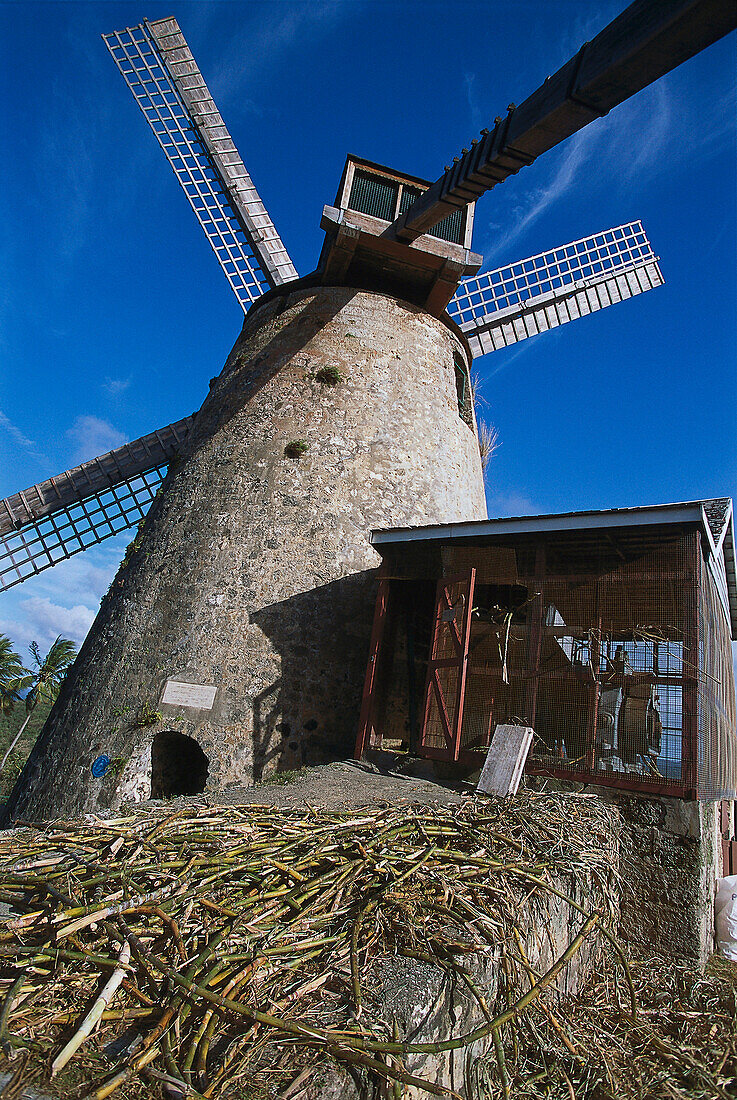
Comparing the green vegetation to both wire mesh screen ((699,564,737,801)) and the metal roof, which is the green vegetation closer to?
the metal roof

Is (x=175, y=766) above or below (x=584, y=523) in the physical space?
below

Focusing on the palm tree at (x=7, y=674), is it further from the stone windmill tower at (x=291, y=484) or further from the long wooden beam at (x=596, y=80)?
the long wooden beam at (x=596, y=80)

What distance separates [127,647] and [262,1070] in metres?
7.84

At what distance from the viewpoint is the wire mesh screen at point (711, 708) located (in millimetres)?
5246

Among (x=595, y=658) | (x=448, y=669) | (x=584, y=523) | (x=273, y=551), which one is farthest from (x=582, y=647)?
(x=273, y=551)

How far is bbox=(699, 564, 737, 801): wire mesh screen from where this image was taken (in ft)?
17.2

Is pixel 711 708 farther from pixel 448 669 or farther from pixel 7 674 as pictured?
pixel 7 674

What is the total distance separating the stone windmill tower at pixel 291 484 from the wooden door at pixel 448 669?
1.74 meters

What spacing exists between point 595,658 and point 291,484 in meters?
5.41

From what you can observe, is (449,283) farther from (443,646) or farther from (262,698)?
(262,698)

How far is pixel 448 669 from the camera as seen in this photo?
24.9 ft

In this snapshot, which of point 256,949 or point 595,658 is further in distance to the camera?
point 595,658

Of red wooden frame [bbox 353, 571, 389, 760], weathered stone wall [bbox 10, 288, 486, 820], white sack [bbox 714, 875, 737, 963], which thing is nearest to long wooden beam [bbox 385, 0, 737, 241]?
weathered stone wall [bbox 10, 288, 486, 820]

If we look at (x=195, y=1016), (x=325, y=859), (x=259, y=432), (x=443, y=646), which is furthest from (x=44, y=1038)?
(x=259, y=432)
